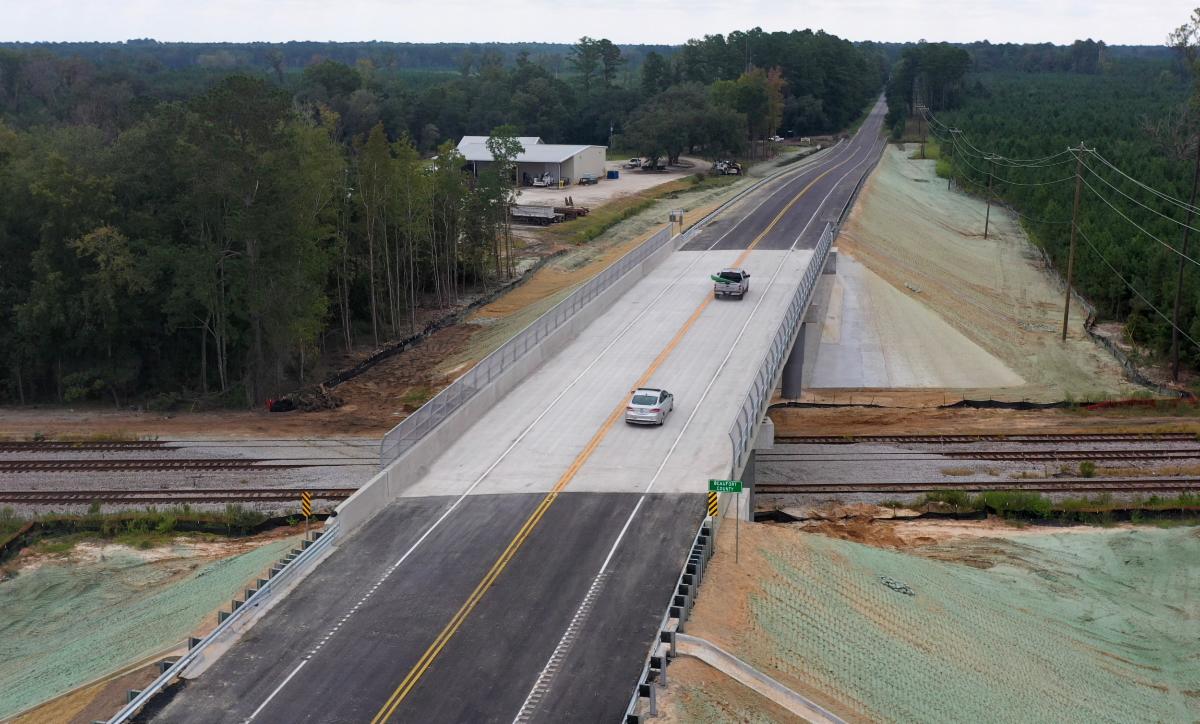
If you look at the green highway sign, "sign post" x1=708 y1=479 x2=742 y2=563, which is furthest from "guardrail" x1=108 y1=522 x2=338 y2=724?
the green highway sign

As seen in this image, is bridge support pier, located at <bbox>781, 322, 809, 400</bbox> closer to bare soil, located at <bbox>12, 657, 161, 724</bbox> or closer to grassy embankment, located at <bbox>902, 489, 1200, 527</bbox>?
grassy embankment, located at <bbox>902, 489, 1200, 527</bbox>

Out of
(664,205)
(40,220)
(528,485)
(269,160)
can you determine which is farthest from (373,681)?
(664,205)

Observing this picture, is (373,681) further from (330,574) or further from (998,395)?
(998,395)

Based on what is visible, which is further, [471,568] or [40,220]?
[40,220]

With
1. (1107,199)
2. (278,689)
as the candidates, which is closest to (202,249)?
(278,689)

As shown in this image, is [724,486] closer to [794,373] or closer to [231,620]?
[231,620]

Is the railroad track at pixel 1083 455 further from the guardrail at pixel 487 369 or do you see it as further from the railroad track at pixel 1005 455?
the guardrail at pixel 487 369
